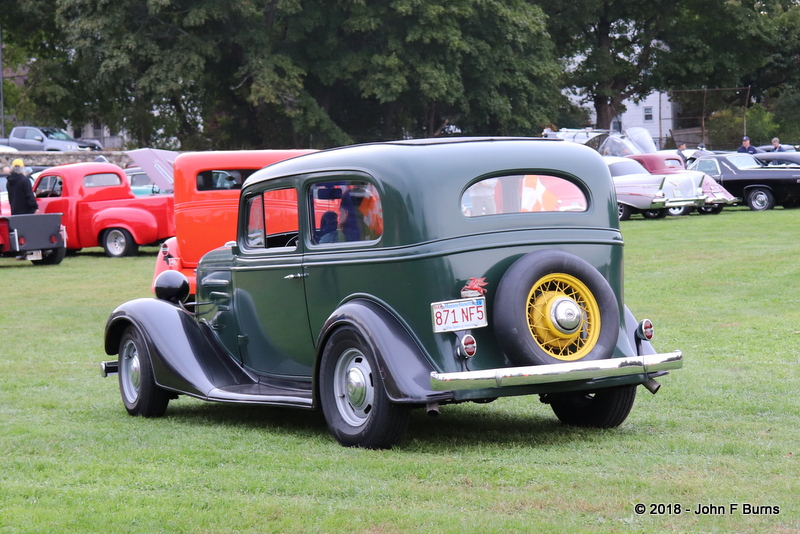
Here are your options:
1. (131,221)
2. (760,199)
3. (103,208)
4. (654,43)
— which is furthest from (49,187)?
(654,43)

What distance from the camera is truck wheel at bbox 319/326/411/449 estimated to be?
580 centimetres

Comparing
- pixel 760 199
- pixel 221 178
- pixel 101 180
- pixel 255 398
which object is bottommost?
pixel 760 199

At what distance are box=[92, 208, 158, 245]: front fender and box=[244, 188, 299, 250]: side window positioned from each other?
16059mm

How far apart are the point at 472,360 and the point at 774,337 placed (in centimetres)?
544

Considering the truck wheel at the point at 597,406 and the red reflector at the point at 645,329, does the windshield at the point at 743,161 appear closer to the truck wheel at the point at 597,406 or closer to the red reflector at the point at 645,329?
the truck wheel at the point at 597,406

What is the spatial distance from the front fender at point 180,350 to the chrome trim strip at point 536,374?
211 centimetres

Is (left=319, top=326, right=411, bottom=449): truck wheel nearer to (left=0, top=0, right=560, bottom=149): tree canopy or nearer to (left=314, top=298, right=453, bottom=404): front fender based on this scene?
(left=314, top=298, right=453, bottom=404): front fender

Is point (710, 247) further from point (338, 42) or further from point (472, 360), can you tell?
point (338, 42)

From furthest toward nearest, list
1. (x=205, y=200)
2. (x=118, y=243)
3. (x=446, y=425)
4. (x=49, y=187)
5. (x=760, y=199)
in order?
(x=760, y=199), (x=49, y=187), (x=118, y=243), (x=205, y=200), (x=446, y=425)

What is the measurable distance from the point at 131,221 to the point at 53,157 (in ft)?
67.2

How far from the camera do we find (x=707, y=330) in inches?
429

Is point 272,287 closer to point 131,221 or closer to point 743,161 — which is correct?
point 131,221

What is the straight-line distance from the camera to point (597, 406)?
661 centimetres

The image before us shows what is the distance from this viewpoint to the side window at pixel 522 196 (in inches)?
242
